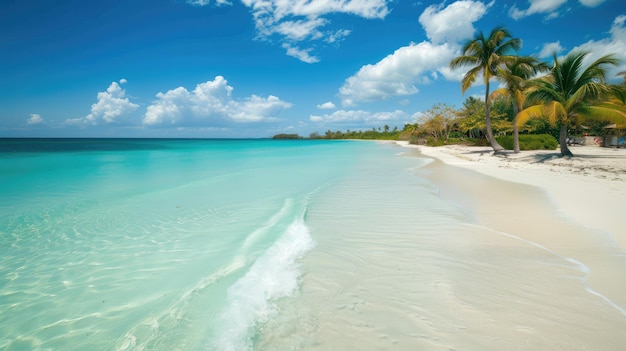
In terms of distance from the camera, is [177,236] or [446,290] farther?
[177,236]

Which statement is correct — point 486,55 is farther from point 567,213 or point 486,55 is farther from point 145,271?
point 145,271

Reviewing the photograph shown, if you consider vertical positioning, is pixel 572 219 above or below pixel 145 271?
above

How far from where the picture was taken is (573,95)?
15.5 m

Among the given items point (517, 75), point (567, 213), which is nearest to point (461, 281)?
point (567, 213)

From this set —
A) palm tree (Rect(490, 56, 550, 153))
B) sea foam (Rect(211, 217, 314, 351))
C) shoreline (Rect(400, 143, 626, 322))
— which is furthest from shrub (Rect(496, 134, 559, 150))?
sea foam (Rect(211, 217, 314, 351))

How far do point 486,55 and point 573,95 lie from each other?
9.82 metres

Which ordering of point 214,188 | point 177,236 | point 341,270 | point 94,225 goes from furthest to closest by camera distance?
point 214,188 → point 94,225 → point 177,236 → point 341,270

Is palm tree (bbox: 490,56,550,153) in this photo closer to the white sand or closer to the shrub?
the shrub

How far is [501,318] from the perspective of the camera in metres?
2.68

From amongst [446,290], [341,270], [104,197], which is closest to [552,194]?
[446,290]

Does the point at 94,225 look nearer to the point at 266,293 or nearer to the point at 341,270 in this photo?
the point at 266,293

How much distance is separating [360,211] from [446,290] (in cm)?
379

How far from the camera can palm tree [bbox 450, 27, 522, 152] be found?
22672mm

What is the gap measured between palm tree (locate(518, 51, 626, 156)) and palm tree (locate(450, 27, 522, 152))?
608cm
